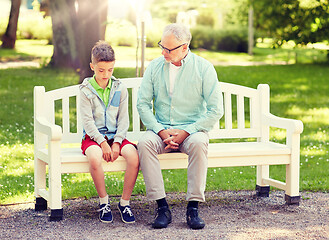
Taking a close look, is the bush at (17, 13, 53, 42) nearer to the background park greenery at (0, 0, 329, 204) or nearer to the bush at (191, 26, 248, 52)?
the background park greenery at (0, 0, 329, 204)

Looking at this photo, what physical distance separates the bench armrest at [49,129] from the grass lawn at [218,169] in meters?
0.85

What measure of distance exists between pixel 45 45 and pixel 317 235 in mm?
19416

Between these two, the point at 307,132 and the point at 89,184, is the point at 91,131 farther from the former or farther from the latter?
the point at 307,132

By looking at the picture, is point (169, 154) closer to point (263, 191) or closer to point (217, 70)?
point (263, 191)

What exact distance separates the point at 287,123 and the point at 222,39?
21166mm

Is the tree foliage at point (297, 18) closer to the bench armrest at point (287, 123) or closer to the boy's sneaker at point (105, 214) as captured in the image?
the bench armrest at point (287, 123)

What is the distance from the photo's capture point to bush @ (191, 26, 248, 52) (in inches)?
1014

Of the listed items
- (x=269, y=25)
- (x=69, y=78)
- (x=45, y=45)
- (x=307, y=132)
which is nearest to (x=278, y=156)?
(x=307, y=132)

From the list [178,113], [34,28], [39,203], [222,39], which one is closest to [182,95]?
[178,113]

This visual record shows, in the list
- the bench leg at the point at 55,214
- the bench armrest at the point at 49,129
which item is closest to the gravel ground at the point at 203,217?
the bench leg at the point at 55,214

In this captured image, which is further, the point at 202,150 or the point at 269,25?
the point at 269,25

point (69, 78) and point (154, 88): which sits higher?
point (154, 88)

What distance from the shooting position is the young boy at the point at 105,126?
14.6 feet

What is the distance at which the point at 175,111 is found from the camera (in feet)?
15.6
